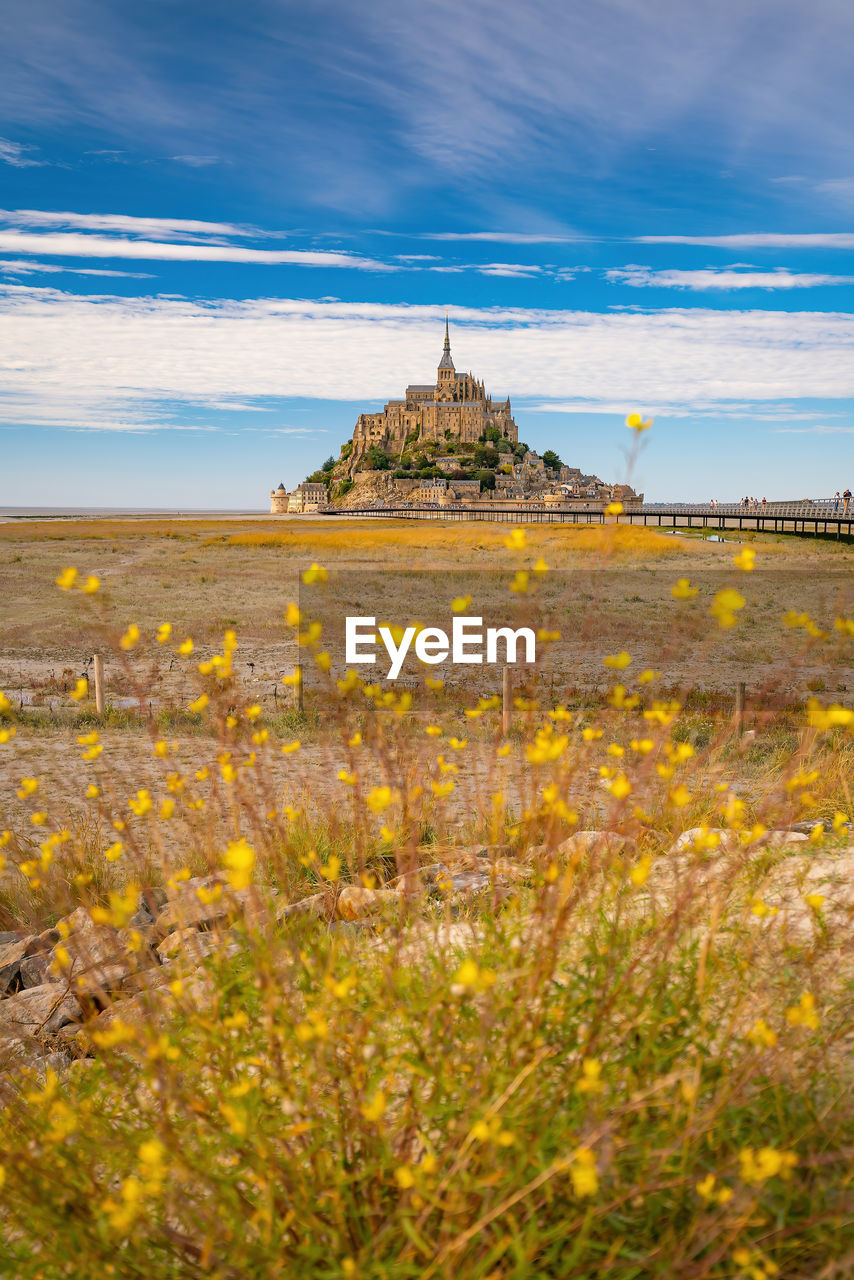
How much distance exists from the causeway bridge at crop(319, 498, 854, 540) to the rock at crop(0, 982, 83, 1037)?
26375 millimetres

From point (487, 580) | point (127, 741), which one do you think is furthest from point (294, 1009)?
point (487, 580)

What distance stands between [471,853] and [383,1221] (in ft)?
11.4

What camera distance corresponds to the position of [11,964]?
17.1ft

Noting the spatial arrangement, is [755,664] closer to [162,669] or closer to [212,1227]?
[162,669]

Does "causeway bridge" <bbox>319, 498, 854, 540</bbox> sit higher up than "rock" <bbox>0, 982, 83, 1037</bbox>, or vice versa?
"causeway bridge" <bbox>319, 498, 854, 540</bbox>

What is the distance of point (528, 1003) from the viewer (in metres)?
2.25

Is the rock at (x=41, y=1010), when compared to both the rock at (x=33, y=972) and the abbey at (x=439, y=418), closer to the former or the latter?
the rock at (x=33, y=972)

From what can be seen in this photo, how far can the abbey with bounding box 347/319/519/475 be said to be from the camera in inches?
7279

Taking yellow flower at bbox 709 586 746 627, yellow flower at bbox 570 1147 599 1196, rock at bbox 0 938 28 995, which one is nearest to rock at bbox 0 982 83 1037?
rock at bbox 0 938 28 995

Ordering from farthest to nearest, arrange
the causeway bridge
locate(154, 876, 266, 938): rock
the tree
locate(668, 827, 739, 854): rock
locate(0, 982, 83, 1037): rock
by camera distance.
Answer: the tree → the causeway bridge → locate(0, 982, 83, 1037): rock → locate(154, 876, 266, 938): rock → locate(668, 827, 739, 854): rock

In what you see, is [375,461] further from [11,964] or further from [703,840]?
[703,840]

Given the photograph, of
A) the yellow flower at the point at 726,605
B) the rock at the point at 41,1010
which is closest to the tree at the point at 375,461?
the rock at the point at 41,1010

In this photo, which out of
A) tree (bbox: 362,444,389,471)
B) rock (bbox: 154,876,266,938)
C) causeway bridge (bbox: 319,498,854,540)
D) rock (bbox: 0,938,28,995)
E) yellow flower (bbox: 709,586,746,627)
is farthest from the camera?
tree (bbox: 362,444,389,471)

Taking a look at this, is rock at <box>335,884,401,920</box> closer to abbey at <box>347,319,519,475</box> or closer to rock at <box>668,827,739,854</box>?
rock at <box>668,827,739,854</box>
